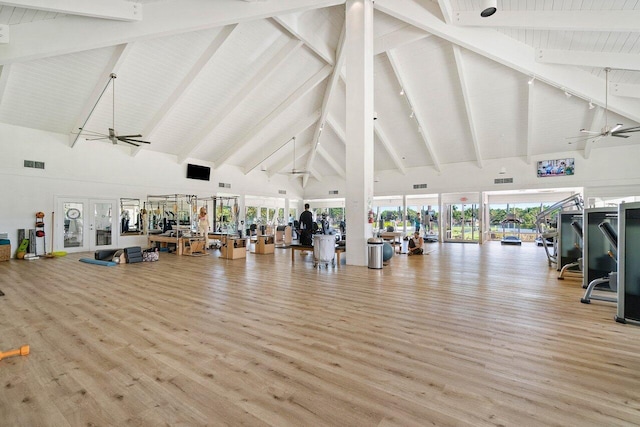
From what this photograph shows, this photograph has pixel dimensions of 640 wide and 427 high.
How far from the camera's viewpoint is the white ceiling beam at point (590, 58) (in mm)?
6848

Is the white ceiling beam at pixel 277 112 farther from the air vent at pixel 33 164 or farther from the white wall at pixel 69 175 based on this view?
the air vent at pixel 33 164

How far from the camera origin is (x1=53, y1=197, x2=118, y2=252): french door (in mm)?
9766

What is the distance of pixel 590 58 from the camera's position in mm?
7230

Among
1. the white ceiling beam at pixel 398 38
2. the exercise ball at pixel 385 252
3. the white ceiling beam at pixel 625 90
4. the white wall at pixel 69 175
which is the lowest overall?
the exercise ball at pixel 385 252

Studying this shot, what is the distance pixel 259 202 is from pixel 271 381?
1613 centimetres

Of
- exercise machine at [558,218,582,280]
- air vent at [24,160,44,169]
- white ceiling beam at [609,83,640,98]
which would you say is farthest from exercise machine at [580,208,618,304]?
air vent at [24,160,44,169]

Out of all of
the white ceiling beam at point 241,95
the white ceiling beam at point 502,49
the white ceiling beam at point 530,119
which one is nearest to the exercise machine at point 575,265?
the white ceiling beam at point 502,49

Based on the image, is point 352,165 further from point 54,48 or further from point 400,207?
point 400,207

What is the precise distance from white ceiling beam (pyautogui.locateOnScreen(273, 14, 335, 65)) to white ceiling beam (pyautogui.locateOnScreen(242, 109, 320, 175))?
141 inches

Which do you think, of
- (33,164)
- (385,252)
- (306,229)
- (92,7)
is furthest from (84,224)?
(385,252)

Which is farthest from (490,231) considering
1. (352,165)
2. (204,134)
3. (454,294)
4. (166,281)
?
(166,281)

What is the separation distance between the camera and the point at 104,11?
525 cm

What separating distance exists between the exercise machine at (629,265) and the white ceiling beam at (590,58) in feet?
21.1

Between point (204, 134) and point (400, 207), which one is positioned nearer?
point (204, 134)
